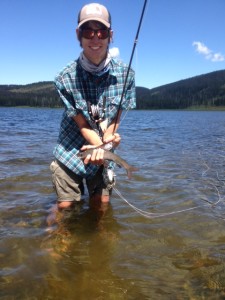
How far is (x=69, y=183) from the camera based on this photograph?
5.89m

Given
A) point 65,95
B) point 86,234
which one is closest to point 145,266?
point 86,234

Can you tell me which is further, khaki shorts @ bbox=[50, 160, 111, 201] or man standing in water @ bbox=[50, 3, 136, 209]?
khaki shorts @ bbox=[50, 160, 111, 201]

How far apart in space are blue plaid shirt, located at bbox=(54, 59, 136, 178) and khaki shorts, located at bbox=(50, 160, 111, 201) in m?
0.17

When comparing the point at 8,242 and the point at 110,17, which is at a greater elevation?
the point at 110,17

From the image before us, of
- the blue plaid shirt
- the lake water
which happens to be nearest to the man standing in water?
the blue plaid shirt

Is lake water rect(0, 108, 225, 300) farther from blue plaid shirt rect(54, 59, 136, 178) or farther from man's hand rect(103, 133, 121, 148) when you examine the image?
man's hand rect(103, 133, 121, 148)

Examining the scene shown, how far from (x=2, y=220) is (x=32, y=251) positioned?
1.54 metres

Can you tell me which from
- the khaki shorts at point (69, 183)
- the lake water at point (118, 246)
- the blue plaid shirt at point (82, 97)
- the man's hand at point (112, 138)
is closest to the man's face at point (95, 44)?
the blue plaid shirt at point (82, 97)

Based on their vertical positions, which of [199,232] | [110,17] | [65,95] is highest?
[110,17]

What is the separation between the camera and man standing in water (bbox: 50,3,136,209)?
16.1 feet

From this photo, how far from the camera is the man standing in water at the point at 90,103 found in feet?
16.1

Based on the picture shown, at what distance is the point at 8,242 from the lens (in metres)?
5.44

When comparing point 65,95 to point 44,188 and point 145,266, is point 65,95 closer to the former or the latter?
point 145,266

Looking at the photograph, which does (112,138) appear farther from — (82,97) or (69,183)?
(69,183)
